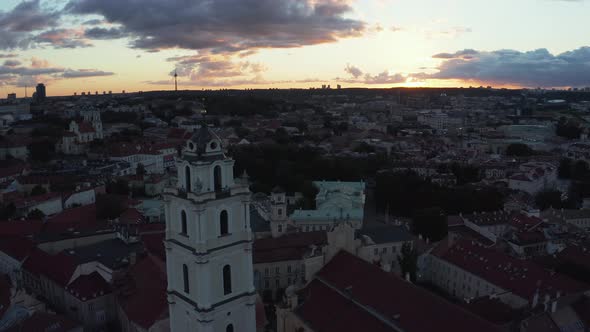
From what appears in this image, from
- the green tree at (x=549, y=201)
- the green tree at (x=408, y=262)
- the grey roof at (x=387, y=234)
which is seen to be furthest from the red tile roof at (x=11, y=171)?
the green tree at (x=549, y=201)

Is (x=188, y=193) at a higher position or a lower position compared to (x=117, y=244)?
higher

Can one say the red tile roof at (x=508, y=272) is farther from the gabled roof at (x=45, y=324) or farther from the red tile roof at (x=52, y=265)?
the red tile roof at (x=52, y=265)

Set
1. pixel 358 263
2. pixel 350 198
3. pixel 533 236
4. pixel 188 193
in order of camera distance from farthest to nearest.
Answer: pixel 350 198
pixel 533 236
pixel 358 263
pixel 188 193

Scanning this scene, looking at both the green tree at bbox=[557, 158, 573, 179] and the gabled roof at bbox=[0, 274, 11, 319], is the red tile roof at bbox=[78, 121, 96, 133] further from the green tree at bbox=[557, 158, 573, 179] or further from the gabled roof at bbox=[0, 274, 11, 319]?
the green tree at bbox=[557, 158, 573, 179]

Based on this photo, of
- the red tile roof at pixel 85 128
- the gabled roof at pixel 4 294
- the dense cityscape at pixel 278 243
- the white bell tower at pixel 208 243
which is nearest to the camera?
the white bell tower at pixel 208 243

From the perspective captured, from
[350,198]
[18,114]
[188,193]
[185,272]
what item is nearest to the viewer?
[188,193]

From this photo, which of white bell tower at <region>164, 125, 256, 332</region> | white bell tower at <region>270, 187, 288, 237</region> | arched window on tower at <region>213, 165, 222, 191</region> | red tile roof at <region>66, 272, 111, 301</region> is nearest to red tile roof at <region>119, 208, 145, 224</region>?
white bell tower at <region>270, 187, 288, 237</region>

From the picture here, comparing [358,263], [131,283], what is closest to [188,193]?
[358,263]

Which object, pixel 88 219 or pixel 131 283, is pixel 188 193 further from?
pixel 88 219
